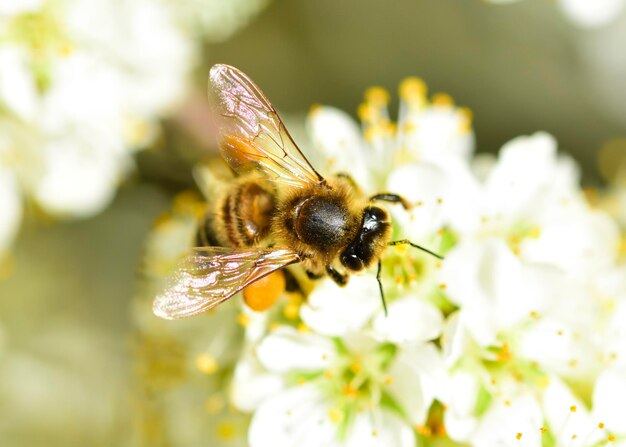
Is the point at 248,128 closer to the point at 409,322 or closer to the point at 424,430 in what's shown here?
the point at 409,322

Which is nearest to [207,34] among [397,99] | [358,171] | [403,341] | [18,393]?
[397,99]

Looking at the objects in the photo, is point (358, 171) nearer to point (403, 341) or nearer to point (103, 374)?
point (403, 341)

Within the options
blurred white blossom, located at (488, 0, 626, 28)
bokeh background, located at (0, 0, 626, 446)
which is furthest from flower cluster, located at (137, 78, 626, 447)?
bokeh background, located at (0, 0, 626, 446)

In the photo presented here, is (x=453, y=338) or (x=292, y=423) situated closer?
(x=453, y=338)

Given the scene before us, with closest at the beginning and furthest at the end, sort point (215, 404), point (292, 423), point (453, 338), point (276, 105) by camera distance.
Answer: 1. point (453, 338)
2. point (292, 423)
3. point (215, 404)
4. point (276, 105)

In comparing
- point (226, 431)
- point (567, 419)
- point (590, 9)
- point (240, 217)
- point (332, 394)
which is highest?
point (590, 9)

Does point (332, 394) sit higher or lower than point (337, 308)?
lower

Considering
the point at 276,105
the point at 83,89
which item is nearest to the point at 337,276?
the point at 83,89

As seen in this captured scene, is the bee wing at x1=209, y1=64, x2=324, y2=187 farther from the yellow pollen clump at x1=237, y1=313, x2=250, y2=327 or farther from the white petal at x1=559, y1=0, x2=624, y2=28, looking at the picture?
the white petal at x1=559, y1=0, x2=624, y2=28
